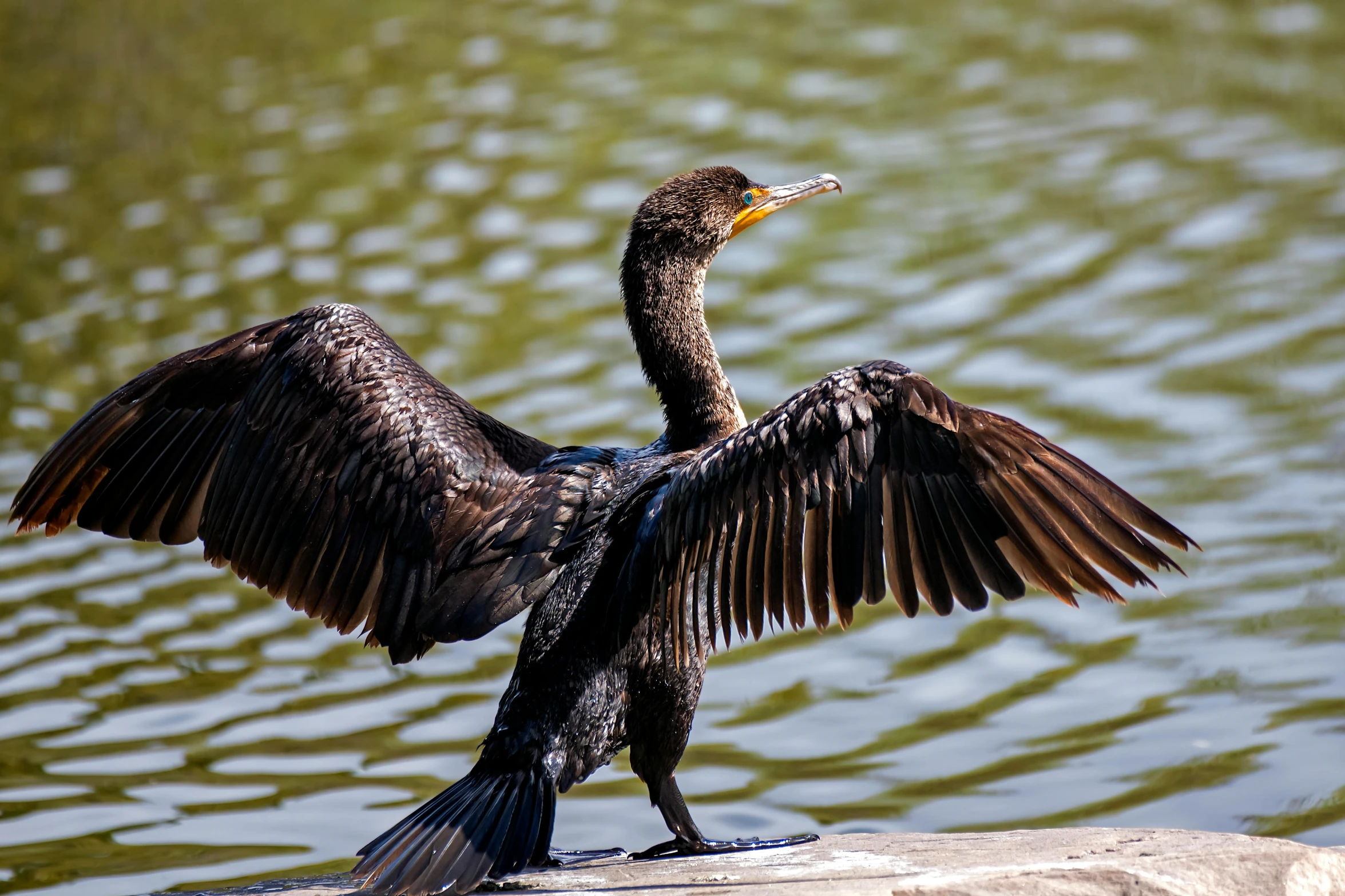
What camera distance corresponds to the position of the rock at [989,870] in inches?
148

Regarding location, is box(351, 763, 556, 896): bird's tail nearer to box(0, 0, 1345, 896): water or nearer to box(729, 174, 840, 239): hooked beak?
box(0, 0, 1345, 896): water

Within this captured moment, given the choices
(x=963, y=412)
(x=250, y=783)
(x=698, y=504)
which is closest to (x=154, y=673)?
(x=250, y=783)

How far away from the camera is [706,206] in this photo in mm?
5223

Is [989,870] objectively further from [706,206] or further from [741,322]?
[741,322]

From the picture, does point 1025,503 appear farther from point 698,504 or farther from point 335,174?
point 335,174

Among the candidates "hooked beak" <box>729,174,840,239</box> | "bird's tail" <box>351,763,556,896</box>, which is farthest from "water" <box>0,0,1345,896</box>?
"hooked beak" <box>729,174,840,239</box>

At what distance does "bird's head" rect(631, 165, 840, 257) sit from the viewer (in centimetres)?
513

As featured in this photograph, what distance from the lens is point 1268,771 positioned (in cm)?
538

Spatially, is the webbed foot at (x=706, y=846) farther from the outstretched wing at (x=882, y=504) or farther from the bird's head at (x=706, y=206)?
the bird's head at (x=706, y=206)

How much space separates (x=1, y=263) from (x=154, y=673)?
477cm

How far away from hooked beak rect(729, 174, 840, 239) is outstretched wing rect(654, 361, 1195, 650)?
1.39m

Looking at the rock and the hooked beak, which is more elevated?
the hooked beak

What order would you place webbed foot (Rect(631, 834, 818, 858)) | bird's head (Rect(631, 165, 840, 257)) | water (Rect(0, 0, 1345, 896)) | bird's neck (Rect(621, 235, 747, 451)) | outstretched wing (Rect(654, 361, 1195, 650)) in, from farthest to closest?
water (Rect(0, 0, 1345, 896)), bird's head (Rect(631, 165, 840, 257)), bird's neck (Rect(621, 235, 747, 451)), webbed foot (Rect(631, 834, 818, 858)), outstretched wing (Rect(654, 361, 1195, 650))

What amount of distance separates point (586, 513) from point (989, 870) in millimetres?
1423
